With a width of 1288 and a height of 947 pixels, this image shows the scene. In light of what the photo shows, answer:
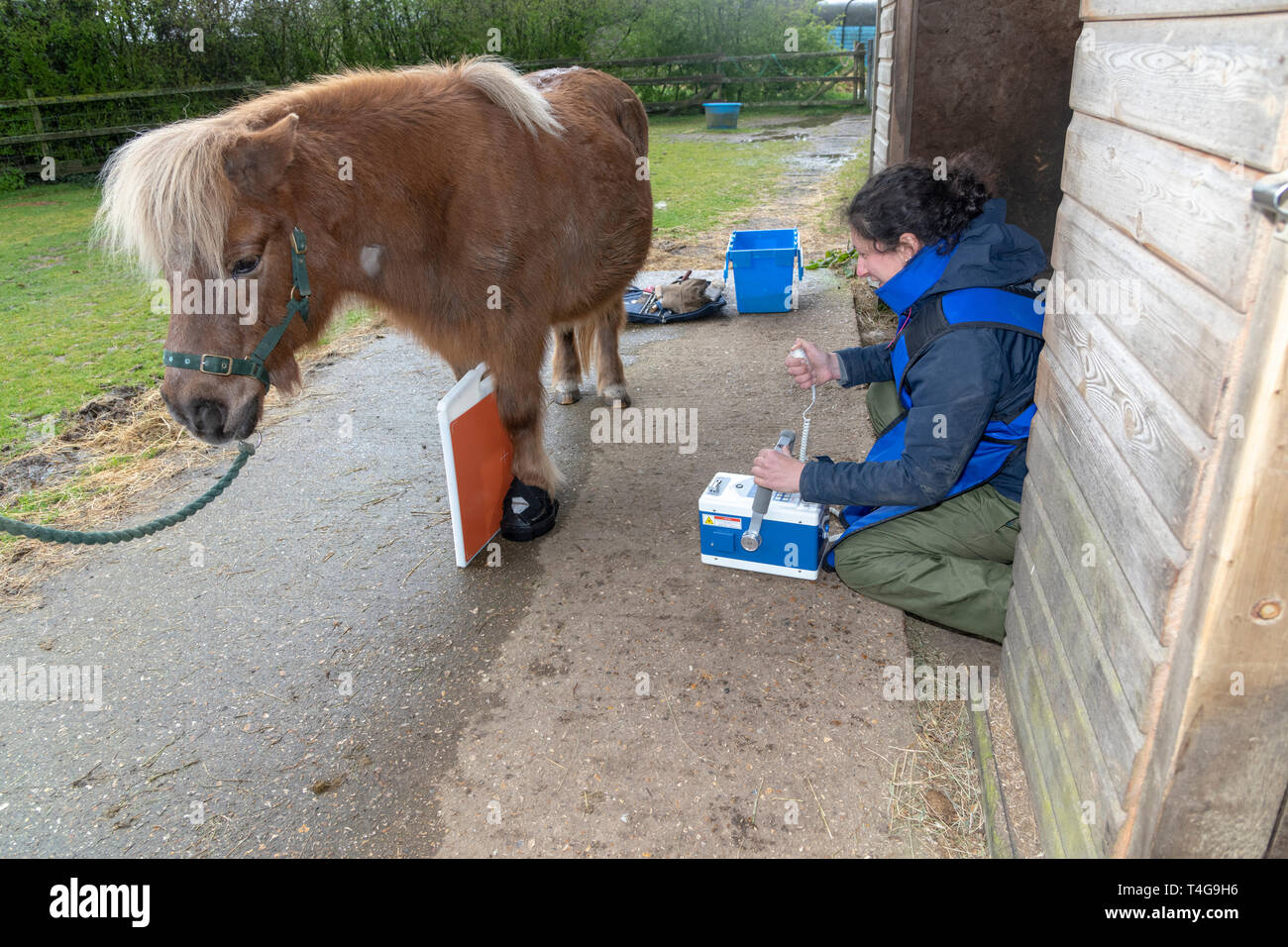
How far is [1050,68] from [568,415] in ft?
9.71

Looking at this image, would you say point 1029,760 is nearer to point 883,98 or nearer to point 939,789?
point 939,789

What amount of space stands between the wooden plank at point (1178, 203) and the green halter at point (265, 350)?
2.14 meters

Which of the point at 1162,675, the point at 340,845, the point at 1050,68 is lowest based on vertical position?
the point at 340,845

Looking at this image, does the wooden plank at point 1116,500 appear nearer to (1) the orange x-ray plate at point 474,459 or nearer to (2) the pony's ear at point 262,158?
(1) the orange x-ray plate at point 474,459

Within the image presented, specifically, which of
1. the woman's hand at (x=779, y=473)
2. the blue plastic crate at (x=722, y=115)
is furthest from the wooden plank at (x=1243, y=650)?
the blue plastic crate at (x=722, y=115)

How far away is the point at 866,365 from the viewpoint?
3088 millimetres

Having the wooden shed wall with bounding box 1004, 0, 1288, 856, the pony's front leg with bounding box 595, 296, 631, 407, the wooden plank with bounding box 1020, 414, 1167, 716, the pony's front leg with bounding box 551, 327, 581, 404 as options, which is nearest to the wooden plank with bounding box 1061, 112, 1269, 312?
the wooden shed wall with bounding box 1004, 0, 1288, 856

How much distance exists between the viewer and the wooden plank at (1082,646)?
135 cm

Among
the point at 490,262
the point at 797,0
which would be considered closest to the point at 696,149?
the point at 797,0

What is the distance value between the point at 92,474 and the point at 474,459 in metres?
2.27

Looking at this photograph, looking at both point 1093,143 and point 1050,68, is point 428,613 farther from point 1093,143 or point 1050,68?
point 1050,68
